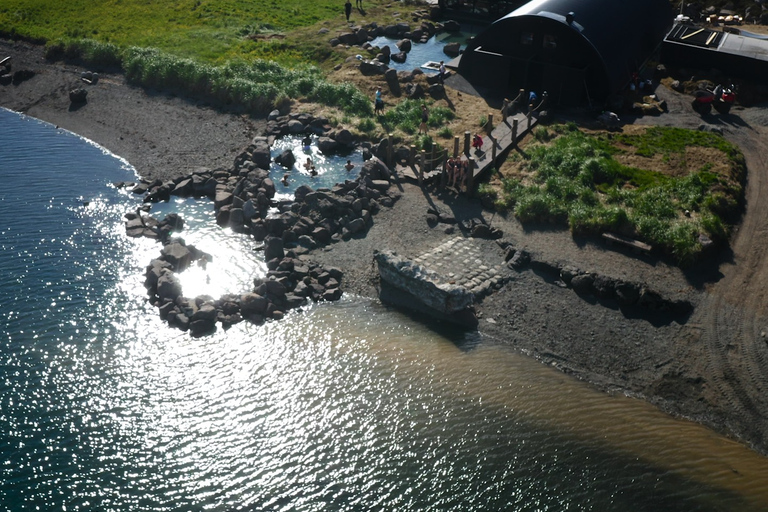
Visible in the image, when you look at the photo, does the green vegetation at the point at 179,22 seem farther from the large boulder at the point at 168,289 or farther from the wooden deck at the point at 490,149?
the large boulder at the point at 168,289

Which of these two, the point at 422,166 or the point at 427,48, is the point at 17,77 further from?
the point at 422,166

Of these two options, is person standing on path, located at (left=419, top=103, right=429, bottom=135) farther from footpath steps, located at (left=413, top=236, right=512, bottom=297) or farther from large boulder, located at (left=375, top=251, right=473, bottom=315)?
large boulder, located at (left=375, top=251, right=473, bottom=315)

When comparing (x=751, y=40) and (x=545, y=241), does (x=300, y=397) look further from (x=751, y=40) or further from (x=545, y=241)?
(x=751, y=40)

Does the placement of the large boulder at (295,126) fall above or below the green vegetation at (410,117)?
below

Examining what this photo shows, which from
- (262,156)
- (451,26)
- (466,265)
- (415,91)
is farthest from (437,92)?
(466,265)

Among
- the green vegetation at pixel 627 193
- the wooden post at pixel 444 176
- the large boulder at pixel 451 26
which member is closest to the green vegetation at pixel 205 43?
the large boulder at pixel 451 26

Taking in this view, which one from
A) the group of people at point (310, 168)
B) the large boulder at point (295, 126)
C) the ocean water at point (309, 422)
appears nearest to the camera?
the ocean water at point (309, 422)

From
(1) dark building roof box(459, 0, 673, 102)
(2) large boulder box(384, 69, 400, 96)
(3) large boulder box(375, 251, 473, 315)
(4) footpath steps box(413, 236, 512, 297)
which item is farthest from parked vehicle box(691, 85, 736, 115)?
(3) large boulder box(375, 251, 473, 315)

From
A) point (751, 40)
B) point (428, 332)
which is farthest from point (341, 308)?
point (751, 40)
